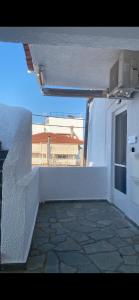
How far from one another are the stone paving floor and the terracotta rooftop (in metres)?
5.99

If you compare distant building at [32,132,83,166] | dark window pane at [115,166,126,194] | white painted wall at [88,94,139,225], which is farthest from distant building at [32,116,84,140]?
dark window pane at [115,166,126,194]

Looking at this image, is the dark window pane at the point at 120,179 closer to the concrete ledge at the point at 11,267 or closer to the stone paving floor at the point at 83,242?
the stone paving floor at the point at 83,242

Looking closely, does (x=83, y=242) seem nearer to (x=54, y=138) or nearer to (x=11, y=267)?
(x=11, y=267)

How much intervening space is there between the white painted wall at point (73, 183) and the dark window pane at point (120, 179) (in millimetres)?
738

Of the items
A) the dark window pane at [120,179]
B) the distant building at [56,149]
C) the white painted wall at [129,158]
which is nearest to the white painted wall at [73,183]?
the white painted wall at [129,158]

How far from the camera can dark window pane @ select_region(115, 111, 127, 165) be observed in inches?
218

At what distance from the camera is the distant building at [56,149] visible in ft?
35.4

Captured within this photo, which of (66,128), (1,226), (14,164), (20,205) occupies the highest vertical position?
(66,128)

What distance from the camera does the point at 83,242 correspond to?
364 cm

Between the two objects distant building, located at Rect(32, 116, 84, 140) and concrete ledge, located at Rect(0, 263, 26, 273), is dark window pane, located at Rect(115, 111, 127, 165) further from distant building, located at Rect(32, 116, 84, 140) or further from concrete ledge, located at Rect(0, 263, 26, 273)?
distant building, located at Rect(32, 116, 84, 140)

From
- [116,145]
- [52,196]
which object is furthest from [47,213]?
[116,145]
